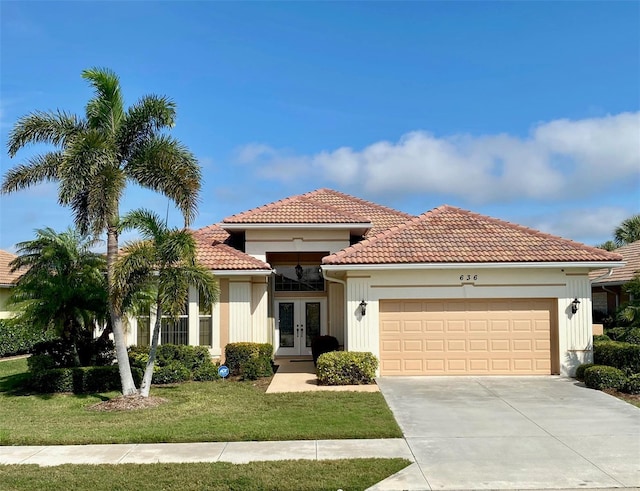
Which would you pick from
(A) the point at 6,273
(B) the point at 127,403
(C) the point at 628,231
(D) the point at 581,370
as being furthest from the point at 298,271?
(C) the point at 628,231

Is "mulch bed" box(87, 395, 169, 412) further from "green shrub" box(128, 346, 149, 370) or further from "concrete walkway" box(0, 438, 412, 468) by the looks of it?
"concrete walkway" box(0, 438, 412, 468)

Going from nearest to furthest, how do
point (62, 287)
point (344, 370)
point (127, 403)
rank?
1. point (127, 403)
2. point (344, 370)
3. point (62, 287)

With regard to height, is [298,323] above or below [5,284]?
below

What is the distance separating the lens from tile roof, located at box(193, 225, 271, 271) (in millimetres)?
16156

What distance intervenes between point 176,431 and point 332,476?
11.4ft

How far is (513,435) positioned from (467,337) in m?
6.02

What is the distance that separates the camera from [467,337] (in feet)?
48.7

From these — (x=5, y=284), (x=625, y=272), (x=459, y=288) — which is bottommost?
(x=459, y=288)

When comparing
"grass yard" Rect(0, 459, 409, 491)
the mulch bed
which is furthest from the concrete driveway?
the mulch bed

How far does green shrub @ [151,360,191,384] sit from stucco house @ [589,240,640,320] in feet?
55.1

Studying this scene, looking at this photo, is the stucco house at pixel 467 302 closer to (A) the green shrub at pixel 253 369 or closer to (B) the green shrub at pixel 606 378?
(B) the green shrub at pixel 606 378

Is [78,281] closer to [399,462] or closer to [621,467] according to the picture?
[399,462]

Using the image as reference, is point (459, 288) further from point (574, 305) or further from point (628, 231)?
point (628, 231)

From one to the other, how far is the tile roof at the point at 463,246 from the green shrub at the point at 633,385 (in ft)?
10.9
